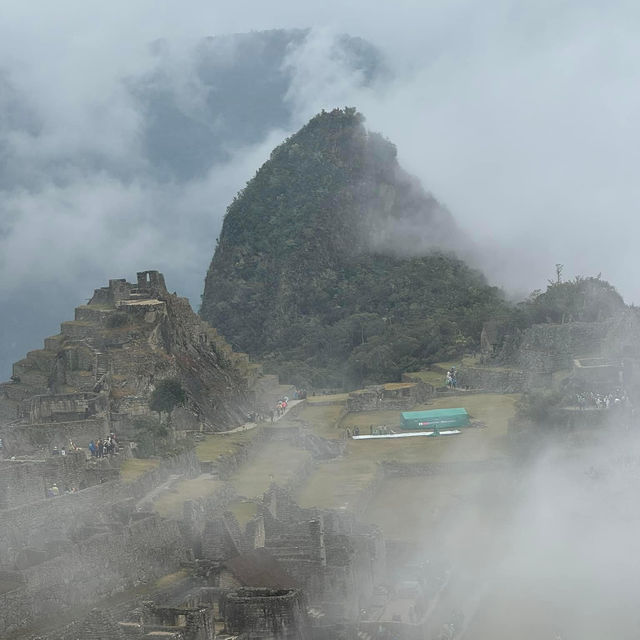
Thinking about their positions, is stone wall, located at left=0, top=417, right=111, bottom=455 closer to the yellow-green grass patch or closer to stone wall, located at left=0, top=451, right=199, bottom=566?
the yellow-green grass patch

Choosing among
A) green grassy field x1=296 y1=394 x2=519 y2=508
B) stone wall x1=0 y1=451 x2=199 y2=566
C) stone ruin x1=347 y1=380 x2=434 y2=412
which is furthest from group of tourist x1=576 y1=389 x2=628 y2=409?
stone wall x1=0 y1=451 x2=199 y2=566

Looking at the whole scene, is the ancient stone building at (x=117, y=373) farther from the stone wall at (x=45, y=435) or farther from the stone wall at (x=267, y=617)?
the stone wall at (x=267, y=617)

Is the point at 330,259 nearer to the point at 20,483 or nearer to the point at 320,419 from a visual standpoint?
the point at 320,419

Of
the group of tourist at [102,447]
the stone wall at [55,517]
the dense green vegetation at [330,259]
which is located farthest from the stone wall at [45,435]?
the dense green vegetation at [330,259]

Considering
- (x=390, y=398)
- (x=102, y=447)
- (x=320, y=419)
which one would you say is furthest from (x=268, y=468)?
(x=390, y=398)

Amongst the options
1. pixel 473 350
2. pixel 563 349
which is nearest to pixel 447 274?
pixel 473 350

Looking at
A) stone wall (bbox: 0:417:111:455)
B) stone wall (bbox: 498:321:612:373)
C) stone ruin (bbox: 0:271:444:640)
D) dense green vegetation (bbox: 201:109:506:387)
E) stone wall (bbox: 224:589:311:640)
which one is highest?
dense green vegetation (bbox: 201:109:506:387)

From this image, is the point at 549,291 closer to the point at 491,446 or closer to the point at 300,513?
the point at 491,446
